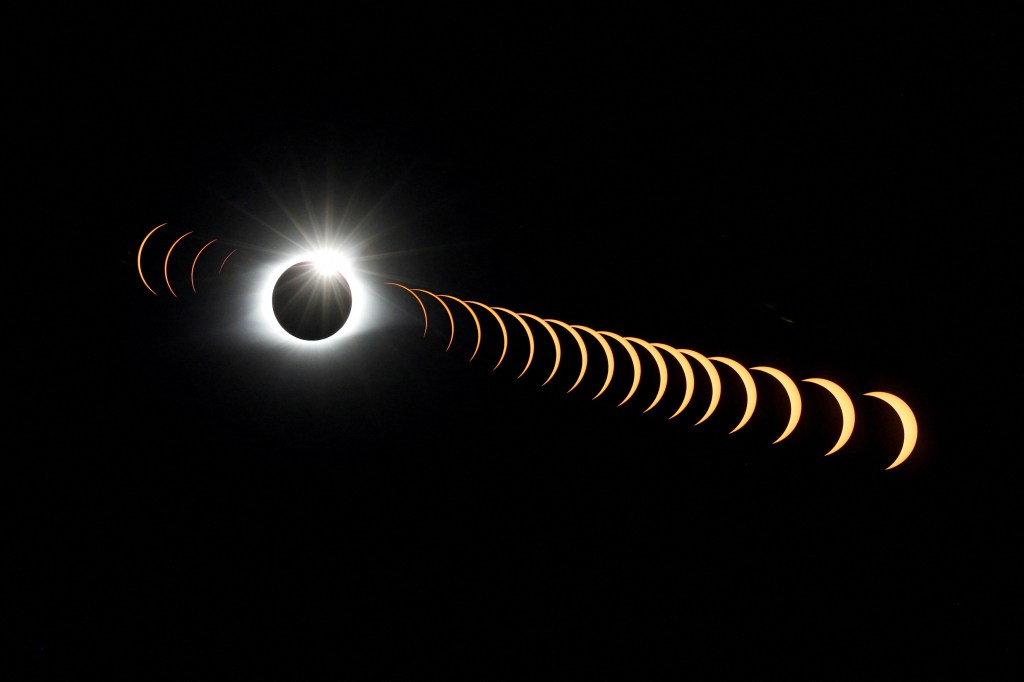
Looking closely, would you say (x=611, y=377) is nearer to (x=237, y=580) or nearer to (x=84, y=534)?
(x=237, y=580)

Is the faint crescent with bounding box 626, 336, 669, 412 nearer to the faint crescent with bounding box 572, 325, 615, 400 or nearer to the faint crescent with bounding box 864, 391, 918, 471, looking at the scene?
the faint crescent with bounding box 572, 325, 615, 400

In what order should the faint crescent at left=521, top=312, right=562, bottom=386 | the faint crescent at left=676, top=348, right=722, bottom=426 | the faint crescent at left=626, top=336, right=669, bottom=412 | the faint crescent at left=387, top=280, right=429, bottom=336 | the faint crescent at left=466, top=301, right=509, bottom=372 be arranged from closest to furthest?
the faint crescent at left=676, top=348, right=722, bottom=426 < the faint crescent at left=626, top=336, right=669, bottom=412 < the faint crescent at left=521, top=312, right=562, bottom=386 < the faint crescent at left=466, top=301, right=509, bottom=372 < the faint crescent at left=387, top=280, right=429, bottom=336

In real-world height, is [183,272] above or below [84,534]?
above

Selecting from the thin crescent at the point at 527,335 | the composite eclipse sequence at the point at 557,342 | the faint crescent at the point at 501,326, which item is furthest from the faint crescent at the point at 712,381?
the faint crescent at the point at 501,326

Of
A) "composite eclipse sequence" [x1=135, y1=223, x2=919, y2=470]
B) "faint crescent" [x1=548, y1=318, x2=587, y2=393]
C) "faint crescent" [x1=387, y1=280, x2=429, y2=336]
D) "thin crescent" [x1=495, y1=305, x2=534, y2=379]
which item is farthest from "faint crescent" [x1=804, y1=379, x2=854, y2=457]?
"faint crescent" [x1=387, y1=280, x2=429, y2=336]

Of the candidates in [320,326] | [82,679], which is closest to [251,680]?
[82,679]

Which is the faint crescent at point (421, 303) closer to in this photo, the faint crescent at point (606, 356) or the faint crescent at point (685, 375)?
the faint crescent at point (606, 356)
